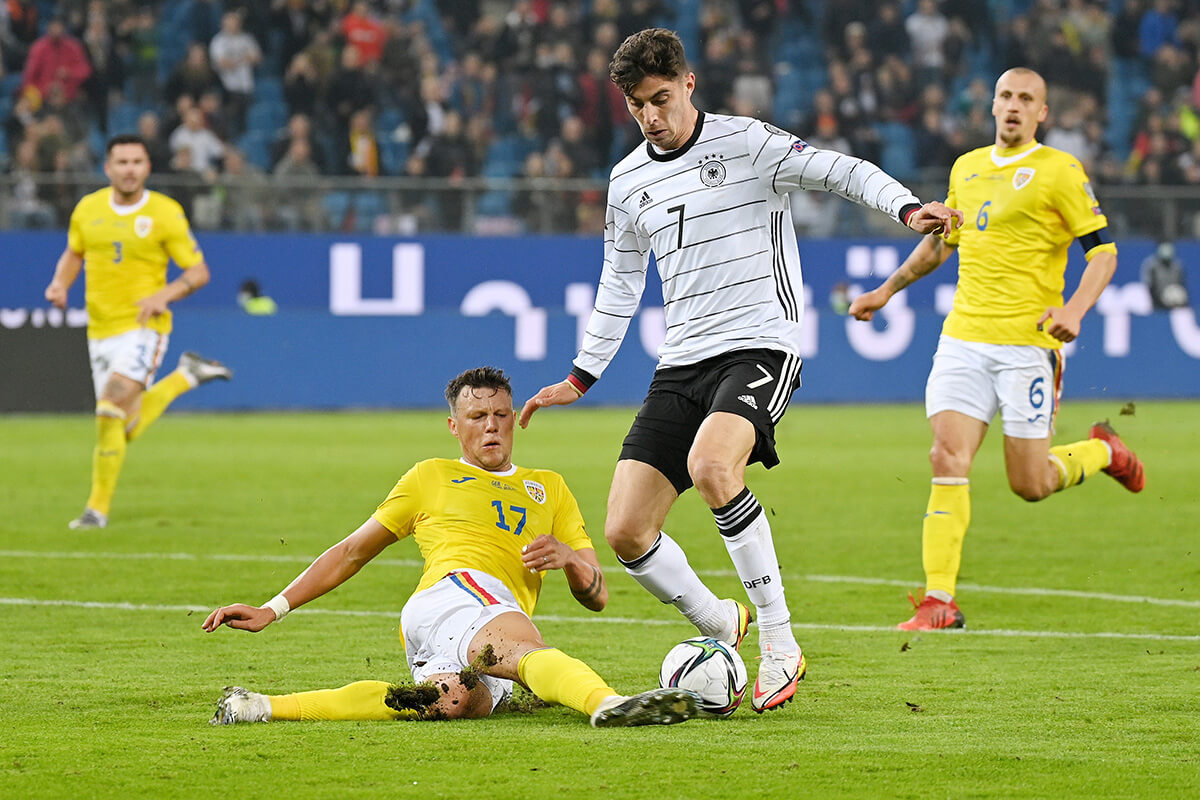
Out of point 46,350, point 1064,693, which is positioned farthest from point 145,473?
point 1064,693

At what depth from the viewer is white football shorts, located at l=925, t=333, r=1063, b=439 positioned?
744 centimetres

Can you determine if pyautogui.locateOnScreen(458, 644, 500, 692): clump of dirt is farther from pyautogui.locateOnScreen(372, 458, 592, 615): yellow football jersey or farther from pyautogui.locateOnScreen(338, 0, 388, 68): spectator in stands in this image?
pyautogui.locateOnScreen(338, 0, 388, 68): spectator in stands

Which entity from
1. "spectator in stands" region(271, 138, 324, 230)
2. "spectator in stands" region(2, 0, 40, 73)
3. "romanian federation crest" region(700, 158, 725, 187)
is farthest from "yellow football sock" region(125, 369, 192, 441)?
"spectator in stands" region(2, 0, 40, 73)

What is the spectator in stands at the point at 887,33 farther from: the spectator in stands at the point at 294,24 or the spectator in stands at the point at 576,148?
the spectator in stands at the point at 294,24

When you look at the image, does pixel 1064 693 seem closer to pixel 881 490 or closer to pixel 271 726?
pixel 271 726

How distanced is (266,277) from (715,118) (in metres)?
14.1

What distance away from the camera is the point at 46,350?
58.9ft

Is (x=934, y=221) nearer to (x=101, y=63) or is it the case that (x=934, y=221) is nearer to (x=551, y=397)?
(x=551, y=397)

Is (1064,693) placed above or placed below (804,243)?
below

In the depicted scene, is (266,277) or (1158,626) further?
(266,277)

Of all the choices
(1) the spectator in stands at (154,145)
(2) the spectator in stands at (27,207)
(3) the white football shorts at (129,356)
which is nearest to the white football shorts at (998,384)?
(3) the white football shorts at (129,356)

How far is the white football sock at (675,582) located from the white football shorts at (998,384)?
2.12 metres

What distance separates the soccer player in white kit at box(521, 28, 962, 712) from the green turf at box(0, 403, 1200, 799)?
0.43 meters

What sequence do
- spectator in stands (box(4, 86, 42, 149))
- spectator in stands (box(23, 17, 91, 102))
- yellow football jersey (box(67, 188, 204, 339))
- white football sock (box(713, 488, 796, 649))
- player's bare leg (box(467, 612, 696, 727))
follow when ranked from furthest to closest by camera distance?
spectator in stands (box(23, 17, 91, 102))
spectator in stands (box(4, 86, 42, 149))
yellow football jersey (box(67, 188, 204, 339))
white football sock (box(713, 488, 796, 649))
player's bare leg (box(467, 612, 696, 727))
